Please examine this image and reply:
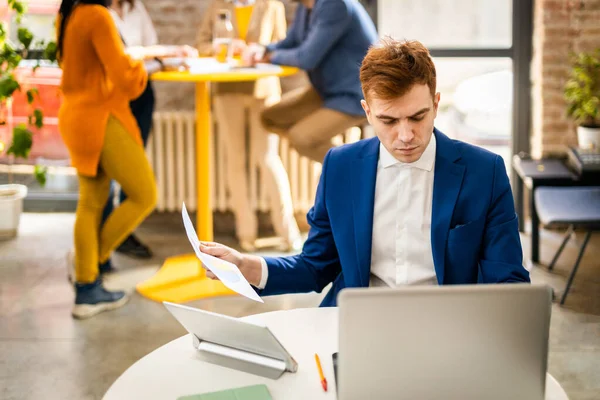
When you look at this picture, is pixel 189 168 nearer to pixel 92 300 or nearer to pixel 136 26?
pixel 136 26

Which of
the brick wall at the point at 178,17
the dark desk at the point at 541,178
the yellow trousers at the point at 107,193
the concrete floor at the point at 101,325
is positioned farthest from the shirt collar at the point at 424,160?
the brick wall at the point at 178,17

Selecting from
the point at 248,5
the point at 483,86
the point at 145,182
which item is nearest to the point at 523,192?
the point at 483,86

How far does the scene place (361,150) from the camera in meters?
2.22

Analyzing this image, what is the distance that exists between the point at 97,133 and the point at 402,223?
7.07 ft

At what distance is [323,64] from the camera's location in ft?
14.9

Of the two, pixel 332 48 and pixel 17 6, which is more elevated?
pixel 17 6

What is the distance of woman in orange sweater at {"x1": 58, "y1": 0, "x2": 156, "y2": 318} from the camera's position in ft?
12.4

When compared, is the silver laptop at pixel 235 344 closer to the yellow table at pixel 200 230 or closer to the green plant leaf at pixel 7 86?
the yellow table at pixel 200 230

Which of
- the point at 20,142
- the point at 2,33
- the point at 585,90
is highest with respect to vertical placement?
the point at 2,33

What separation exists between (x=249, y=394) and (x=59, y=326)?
101 inches

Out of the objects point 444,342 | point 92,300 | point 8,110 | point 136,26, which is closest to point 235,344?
point 444,342

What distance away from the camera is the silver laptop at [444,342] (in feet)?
4.41

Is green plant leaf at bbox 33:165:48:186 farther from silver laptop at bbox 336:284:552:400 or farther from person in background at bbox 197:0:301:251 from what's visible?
silver laptop at bbox 336:284:552:400

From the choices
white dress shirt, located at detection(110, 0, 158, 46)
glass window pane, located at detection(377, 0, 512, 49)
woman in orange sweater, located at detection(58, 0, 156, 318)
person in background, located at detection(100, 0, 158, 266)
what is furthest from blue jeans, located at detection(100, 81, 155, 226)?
glass window pane, located at detection(377, 0, 512, 49)
